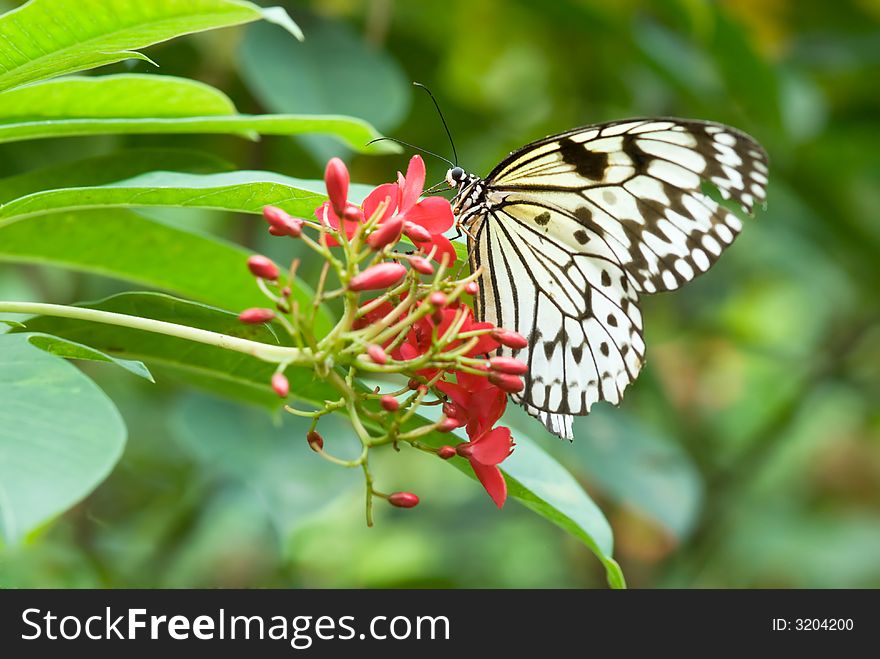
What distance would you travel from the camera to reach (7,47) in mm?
866

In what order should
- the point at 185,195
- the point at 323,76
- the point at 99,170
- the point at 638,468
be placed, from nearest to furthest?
the point at 185,195
the point at 99,170
the point at 323,76
the point at 638,468

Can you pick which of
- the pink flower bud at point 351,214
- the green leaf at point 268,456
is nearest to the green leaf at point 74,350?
the pink flower bud at point 351,214

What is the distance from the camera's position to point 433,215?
3.41 ft

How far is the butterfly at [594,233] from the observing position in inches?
55.9

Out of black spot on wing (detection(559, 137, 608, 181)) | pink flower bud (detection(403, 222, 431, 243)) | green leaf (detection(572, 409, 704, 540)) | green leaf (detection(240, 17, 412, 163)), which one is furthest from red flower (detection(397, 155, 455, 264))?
green leaf (detection(572, 409, 704, 540))

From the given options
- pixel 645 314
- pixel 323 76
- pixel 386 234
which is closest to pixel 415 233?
pixel 386 234

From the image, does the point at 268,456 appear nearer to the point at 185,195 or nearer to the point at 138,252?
the point at 138,252

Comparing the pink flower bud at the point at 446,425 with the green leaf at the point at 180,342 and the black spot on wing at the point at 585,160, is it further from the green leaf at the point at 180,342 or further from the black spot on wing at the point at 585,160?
the black spot on wing at the point at 585,160

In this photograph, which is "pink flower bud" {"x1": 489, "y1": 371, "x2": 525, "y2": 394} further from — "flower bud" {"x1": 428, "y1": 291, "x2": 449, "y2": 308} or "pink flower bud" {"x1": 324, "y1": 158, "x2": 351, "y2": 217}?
"pink flower bud" {"x1": 324, "y1": 158, "x2": 351, "y2": 217}

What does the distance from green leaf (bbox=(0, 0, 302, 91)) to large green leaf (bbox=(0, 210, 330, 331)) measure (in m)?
0.41

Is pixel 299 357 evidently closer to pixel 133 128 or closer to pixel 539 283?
pixel 133 128

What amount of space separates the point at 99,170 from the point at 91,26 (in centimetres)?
44

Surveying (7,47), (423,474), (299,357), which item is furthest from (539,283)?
(423,474)

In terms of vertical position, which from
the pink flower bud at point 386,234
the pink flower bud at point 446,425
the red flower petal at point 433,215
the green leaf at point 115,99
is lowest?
the pink flower bud at point 446,425
